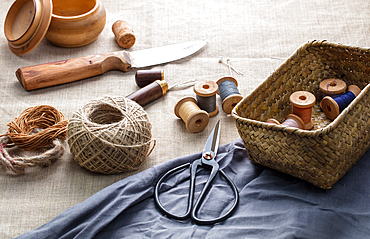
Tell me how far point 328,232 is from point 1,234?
0.79m

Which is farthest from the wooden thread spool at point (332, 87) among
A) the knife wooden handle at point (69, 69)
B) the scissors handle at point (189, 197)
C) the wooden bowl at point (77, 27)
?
the wooden bowl at point (77, 27)

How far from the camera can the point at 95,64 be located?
136 cm

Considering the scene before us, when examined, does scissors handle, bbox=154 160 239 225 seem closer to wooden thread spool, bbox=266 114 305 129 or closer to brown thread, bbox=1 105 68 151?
wooden thread spool, bbox=266 114 305 129

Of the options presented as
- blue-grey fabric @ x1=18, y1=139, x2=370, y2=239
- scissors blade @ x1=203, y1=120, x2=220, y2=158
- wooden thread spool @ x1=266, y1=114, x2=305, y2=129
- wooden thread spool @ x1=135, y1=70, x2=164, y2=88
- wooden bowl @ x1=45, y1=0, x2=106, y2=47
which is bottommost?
blue-grey fabric @ x1=18, y1=139, x2=370, y2=239

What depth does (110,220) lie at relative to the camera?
87 cm

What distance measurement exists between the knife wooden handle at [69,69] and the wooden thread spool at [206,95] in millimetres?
361

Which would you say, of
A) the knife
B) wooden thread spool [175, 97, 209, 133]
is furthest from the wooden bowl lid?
wooden thread spool [175, 97, 209, 133]

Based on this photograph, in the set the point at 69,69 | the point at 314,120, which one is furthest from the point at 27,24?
the point at 314,120

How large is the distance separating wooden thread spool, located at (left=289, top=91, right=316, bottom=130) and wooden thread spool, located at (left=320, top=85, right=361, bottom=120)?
0.23ft

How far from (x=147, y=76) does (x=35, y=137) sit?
0.45 metres

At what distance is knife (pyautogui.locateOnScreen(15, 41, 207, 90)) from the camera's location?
1.31 meters

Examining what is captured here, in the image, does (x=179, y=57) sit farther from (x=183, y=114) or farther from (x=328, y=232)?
(x=328, y=232)

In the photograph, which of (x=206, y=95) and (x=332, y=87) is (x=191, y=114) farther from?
(x=332, y=87)

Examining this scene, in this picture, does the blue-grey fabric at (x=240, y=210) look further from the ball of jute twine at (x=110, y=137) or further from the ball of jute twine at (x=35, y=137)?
the ball of jute twine at (x=35, y=137)
